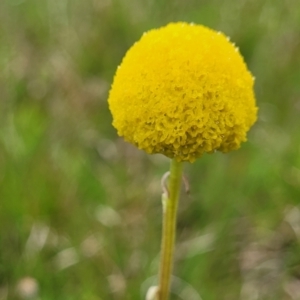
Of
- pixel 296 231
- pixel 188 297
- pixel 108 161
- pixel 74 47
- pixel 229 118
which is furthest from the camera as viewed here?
pixel 74 47

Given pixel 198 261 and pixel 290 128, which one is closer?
pixel 198 261

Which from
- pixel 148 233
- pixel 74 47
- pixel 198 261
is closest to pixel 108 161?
pixel 148 233

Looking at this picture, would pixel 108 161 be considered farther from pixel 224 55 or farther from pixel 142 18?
pixel 224 55

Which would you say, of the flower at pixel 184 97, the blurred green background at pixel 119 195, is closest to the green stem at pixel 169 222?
the flower at pixel 184 97

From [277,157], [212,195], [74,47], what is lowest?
[212,195]

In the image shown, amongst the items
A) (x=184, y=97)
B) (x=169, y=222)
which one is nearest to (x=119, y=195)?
(x=169, y=222)

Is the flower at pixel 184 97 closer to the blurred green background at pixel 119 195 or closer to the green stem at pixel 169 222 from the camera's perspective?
the green stem at pixel 169 222
